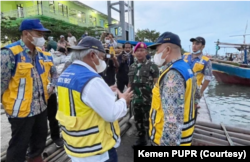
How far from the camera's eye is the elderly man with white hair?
Answer: 4.44ft

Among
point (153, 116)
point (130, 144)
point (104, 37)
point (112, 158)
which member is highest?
point (104, 37)

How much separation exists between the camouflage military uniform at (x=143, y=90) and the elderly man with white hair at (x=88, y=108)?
172 cm

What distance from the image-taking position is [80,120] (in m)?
1.40

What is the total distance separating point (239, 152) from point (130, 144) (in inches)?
73.7

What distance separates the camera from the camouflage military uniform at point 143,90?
3.26 m

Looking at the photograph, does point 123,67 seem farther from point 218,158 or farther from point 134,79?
point 218,158

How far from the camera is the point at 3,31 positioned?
1516 centimetres

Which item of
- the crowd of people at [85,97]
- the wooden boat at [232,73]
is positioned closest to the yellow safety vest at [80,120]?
the crowd of people at [85,97]

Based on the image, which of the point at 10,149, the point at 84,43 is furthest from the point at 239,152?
the point at 10,149

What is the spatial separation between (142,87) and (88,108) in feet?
6.46

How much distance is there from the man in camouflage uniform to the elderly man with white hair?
5.66ft

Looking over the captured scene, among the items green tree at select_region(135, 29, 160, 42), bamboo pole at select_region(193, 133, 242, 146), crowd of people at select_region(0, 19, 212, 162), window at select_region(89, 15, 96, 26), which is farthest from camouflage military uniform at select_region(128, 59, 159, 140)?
green tree at select_region(135, 29, 160, 42)

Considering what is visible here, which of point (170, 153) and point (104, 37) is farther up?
point (104, 37)

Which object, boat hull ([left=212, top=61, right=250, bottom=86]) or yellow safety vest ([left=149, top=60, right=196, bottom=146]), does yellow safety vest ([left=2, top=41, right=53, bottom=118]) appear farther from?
boat hull ([left=212, top=61, right=250, bottom=86])
